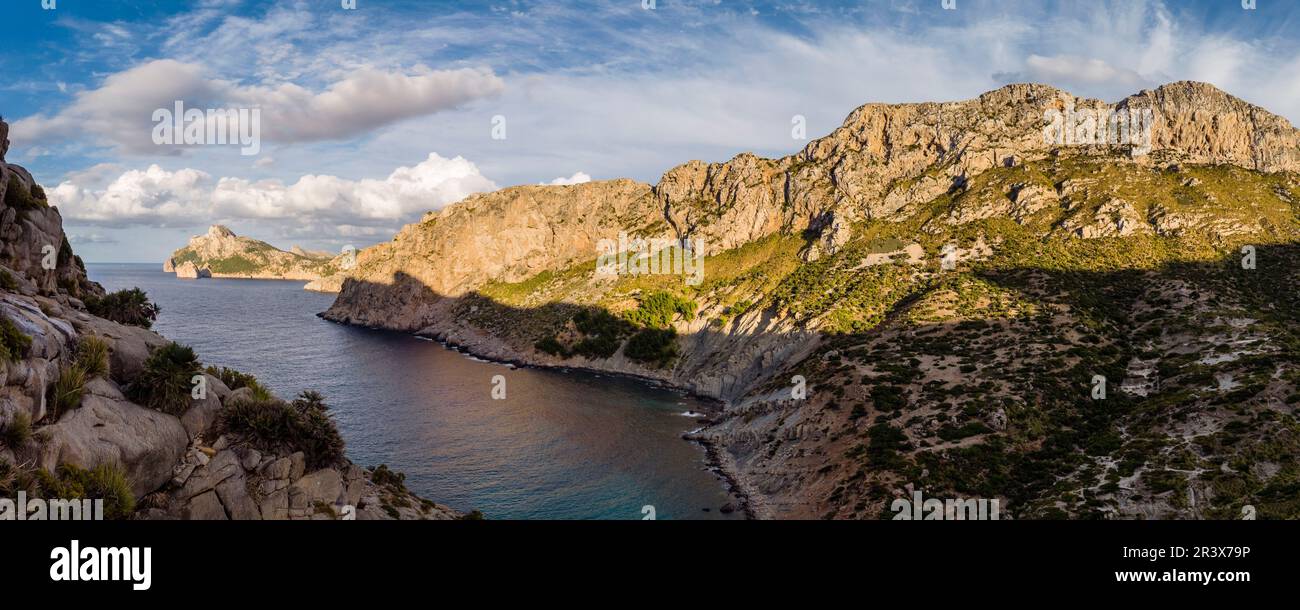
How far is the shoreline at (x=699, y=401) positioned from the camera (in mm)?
59781

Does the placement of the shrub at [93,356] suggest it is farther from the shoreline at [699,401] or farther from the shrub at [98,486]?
the shoreline at [699,401]

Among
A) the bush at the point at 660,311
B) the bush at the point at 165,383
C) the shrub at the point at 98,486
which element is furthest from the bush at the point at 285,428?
Result: the bush at the point at 660,311

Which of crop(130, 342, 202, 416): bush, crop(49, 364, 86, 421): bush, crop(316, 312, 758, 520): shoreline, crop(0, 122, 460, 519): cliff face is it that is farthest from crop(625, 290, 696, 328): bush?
crop(49, 364, 86, 421): bush

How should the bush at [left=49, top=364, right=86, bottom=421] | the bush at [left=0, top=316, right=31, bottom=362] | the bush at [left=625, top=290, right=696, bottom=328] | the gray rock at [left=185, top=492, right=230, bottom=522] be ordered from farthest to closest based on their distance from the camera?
the bush at [left=625, top=290, right=696, bottom=328]
the gray rock at [left=185, top=492, right=230, bottom=522]
the bush at [left=49, top=364, right=86, bottom=421]
the bush at [left=0, top=316, right=31, bottom=362]

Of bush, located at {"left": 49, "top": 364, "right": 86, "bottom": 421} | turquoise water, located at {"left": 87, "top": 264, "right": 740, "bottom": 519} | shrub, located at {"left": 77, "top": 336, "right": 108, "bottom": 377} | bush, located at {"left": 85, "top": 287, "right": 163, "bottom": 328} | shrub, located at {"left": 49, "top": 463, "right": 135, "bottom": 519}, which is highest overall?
bush, located at {"left": 85, "top": 287, "right": 163, "bottom": 328}

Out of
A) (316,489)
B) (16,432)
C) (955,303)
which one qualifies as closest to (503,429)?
(316,489)

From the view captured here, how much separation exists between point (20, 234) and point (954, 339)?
83240 millimetres

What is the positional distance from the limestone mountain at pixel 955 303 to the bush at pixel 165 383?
150ft

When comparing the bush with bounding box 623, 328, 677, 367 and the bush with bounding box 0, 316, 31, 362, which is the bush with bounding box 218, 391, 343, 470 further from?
the bush with bounding box 623, 328, 677, 367

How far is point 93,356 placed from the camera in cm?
2112

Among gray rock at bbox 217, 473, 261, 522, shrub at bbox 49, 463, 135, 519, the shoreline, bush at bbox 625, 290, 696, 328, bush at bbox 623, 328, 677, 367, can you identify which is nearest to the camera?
shrub at bbox 49, 463, 135, 519

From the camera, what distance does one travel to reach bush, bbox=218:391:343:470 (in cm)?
2441

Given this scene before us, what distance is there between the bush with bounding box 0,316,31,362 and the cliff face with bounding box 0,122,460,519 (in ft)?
0.12
